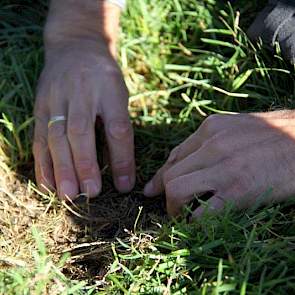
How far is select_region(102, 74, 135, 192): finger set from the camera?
169 centimetres

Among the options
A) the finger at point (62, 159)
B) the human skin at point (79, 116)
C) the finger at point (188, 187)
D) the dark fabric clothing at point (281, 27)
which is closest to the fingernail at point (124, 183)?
the human skin at point (79, 116)

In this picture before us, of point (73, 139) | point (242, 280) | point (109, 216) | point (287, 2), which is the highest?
point (287, 2)

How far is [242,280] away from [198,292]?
78 mm

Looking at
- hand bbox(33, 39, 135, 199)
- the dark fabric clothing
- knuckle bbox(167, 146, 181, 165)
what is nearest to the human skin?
hand bbox(33, 39, 135, 199)

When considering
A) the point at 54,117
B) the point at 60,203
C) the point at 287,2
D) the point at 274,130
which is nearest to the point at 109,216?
the point at 60,203

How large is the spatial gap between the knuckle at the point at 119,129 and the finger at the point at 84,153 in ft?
0.14

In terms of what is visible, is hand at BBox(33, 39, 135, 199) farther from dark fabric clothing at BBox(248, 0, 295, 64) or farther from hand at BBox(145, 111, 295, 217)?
dark fabric clothing at BBox(248, 0, 295, 64)

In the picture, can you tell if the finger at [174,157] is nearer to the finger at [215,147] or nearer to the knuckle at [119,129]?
the finger at [215,147]

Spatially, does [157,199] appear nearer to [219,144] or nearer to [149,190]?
[149,190]

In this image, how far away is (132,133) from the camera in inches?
67.9

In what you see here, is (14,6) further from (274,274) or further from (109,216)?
(274,274)

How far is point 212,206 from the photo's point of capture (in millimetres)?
1424

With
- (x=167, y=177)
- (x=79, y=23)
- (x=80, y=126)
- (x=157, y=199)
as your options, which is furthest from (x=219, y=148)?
(x=79, y=23)

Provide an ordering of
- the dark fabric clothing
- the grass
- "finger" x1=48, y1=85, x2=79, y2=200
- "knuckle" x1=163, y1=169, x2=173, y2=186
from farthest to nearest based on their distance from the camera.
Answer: the dark fabric clothing → "finger" x1=48, y1=85, x2=79, y2=200 → "knuckle" x1=163, y1=169, x2=173, y2=186 → the grass
